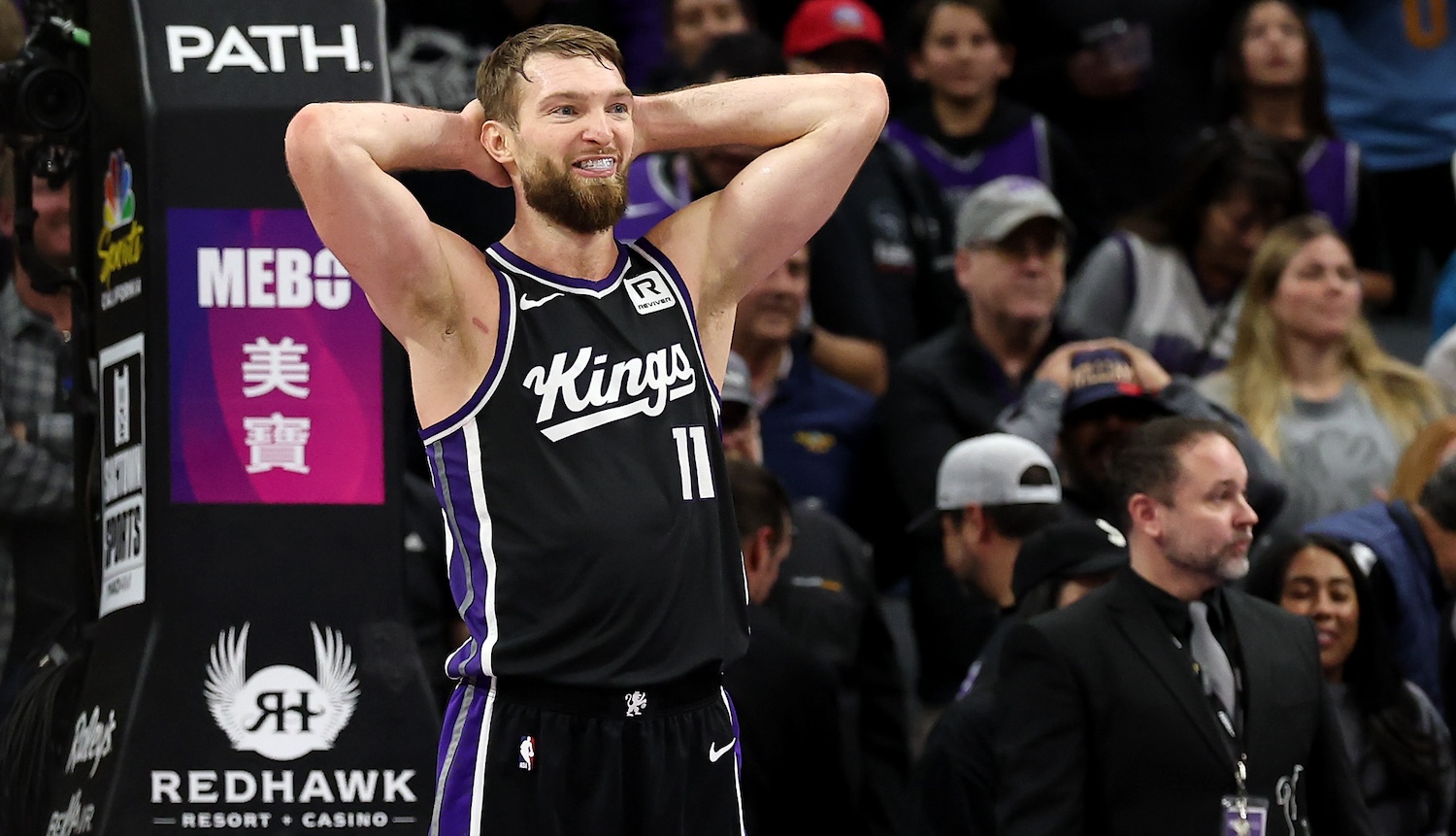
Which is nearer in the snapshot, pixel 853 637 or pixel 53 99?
pixel 53 99

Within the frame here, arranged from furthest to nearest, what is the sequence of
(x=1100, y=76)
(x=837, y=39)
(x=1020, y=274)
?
(x=1100, y=76)
(x=837, y=39)
(x=1020, y=274)

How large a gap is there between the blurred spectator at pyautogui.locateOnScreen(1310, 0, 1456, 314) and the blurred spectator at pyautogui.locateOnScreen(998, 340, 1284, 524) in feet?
9.54

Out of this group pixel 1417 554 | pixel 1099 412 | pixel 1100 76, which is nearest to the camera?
pixel 1417 554

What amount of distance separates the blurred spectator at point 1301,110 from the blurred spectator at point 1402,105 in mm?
581

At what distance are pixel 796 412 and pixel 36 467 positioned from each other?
2481 millimetres

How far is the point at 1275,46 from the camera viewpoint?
8.57m

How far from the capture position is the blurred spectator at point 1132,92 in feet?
29.4

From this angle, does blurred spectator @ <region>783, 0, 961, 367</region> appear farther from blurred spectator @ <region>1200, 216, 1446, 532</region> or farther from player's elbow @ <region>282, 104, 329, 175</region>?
player's elbow @ <region>282, 104, 329, 175</region>

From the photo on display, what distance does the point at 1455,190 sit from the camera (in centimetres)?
916

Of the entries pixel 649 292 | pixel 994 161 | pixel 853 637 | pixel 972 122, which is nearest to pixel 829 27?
pixel 972 122

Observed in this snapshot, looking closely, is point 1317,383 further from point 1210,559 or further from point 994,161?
point 1210,559

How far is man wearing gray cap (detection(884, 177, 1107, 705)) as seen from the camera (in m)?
7.00

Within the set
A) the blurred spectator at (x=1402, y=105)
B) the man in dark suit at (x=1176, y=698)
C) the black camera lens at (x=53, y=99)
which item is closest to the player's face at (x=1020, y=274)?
the man in dark suit at (x=1176, y=698)

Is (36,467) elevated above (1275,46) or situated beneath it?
situated beneath
